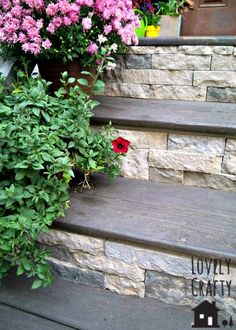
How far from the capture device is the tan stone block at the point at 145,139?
127cm

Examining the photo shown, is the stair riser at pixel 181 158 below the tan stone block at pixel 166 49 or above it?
below

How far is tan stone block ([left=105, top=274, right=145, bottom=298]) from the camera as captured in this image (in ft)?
3.20

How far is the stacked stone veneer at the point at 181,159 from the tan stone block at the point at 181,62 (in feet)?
1.41

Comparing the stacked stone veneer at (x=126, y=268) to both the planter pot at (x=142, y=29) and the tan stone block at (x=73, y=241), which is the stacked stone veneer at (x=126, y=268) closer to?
the tan stone block at (x=73, y=241)

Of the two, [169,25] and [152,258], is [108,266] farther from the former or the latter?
[169,25]

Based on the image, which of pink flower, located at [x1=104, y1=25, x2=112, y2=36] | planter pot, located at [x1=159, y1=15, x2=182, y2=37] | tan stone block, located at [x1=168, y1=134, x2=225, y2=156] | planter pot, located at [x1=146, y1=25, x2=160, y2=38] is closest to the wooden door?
planter pot, located at [x1=159, y1=15, x2=182, y2=37]

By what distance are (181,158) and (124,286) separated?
566 millimetres

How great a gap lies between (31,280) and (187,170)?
0.75 m

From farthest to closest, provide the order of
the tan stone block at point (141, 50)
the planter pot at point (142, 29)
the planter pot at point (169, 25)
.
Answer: the planter pot at point (169, 25) < the planter pot at point (142, 29) < the tan stone block at point (141, 50)

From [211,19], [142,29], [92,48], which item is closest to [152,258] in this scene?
[92,48]

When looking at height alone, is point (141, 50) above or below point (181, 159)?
above

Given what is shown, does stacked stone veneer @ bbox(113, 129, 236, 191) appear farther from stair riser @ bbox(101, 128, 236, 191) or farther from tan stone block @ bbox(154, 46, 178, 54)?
tan stone block @ bbox(154, 46, 178, 54)

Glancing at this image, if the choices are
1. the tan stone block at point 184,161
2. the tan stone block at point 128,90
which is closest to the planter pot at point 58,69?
the tan stone block at point 128,90

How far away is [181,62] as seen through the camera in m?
1.47
